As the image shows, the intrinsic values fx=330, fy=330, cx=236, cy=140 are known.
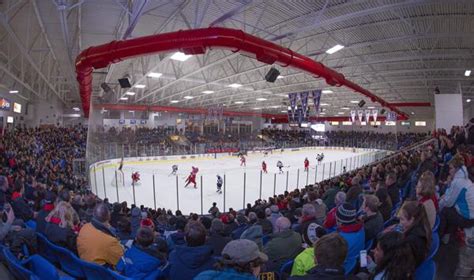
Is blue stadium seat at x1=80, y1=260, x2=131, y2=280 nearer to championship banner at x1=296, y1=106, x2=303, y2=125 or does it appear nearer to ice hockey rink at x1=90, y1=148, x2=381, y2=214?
ice hockey rink at x1=90, y1=148, x2=381, y2=214

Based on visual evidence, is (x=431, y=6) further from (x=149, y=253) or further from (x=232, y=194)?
(x=149, y=253)

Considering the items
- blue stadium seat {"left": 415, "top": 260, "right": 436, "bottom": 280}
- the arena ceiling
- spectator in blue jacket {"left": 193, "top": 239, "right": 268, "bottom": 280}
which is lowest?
blue stadium seat {"left": 415, "top": 260, "right": 436, "bottom": 280}

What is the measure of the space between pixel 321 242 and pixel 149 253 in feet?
6.03

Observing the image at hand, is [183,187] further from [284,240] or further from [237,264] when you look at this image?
[237,264]

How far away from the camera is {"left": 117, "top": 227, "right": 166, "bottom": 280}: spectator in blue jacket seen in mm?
3105

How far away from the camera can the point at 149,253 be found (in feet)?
10.4

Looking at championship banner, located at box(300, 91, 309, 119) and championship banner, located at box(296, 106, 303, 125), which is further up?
championship banner, located at box(300, 91, 309, 119)

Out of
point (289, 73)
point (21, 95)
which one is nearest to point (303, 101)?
point (289, 73)

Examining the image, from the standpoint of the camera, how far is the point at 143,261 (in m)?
3.11

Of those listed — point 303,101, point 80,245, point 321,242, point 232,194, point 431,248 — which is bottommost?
point 232,194

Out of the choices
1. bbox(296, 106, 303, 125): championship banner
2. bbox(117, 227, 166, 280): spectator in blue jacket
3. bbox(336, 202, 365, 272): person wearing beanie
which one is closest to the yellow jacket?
bbox(117, 227, 166, 280): spectator in blue jacket

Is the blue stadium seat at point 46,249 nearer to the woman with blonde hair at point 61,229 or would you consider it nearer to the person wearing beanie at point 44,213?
the woman with blonde hair at point 61,229

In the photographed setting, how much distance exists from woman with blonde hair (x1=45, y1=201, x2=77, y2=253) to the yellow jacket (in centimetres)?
25

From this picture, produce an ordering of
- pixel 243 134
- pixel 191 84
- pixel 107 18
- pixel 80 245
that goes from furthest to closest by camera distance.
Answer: pixel 243 134
pixel 191 84
pixel 107 18
pixel 80 245
